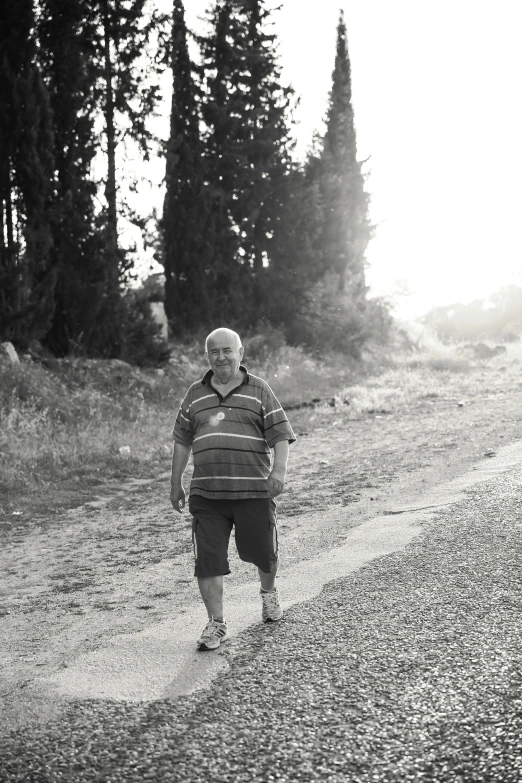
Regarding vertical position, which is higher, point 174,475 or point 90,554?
point 174,475

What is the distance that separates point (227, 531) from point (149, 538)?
3131 millimetres

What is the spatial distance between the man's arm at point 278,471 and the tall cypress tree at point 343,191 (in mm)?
30024

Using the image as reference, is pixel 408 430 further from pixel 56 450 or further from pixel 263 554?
pixel 263 554

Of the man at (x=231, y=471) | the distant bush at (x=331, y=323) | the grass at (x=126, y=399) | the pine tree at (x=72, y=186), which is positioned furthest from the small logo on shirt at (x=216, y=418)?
the distant bush at (x=331, y=323)

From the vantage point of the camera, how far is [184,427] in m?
4.91

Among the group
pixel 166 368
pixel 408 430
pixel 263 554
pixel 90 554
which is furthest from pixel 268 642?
pixel 166 368

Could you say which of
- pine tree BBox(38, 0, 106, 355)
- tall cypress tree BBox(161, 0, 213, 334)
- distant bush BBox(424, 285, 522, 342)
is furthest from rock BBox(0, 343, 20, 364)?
distant bush BBox(424, 285, 522, 342)

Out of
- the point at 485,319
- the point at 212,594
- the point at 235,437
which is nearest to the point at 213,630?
the point at 212,594

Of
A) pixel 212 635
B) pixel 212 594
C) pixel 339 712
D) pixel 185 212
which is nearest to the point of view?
pixel 339 712

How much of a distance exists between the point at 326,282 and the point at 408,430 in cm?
1941

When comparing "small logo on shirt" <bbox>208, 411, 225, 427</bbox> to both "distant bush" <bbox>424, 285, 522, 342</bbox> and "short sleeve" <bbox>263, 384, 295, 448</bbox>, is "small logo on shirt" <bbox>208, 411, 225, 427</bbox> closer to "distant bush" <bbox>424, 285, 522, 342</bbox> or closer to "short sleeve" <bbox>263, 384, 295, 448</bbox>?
"short sleeve" <bbox>263, 384, 295, 448</bbox>

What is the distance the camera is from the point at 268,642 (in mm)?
4398

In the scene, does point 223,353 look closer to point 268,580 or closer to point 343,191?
point 268,580

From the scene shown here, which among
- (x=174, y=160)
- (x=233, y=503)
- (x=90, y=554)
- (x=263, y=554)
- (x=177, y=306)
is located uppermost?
(x=174, y=160)
